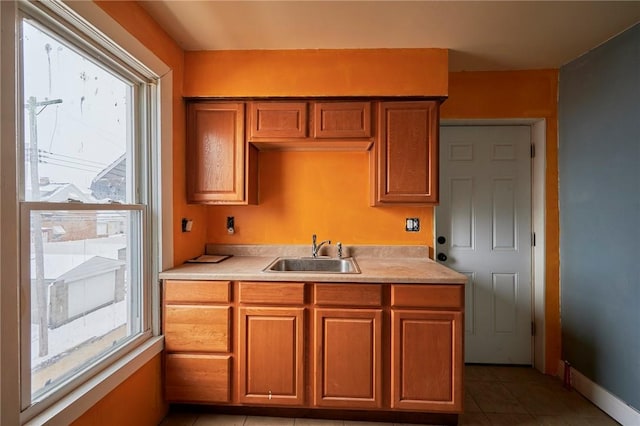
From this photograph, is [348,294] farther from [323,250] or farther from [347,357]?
[323,250]

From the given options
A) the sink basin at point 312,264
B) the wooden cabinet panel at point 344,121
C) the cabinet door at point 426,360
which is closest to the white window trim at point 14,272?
the sink basin at point 312,264

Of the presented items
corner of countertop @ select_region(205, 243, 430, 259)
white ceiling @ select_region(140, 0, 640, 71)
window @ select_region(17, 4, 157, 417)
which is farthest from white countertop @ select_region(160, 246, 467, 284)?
white ceiling @ select_region(140, 0, 640, 71)

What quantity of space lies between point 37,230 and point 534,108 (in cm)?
317

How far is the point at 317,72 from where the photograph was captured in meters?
2.08

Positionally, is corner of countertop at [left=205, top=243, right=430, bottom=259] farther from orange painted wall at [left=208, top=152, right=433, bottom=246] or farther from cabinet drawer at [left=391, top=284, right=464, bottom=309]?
cabinet drawer at [left=391, top=284, right=464, bottom=309]

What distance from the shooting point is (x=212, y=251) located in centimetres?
241

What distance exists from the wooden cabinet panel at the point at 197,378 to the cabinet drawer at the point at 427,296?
3.50ft

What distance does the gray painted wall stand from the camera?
5.89 ft

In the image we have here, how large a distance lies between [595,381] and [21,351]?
123 inches

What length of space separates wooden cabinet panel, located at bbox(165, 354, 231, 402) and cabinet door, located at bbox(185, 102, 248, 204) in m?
1.02

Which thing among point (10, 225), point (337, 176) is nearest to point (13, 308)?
point (10, 225)

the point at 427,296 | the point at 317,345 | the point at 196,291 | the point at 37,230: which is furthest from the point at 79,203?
the point at 427,296

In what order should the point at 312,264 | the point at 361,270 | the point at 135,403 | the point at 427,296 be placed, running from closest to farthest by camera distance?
1. the point at 135,403
2. the point at 427,296
3. the point at 361,270
4. the point at 312,264

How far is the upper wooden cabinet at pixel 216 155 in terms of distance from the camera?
2.12 meters
